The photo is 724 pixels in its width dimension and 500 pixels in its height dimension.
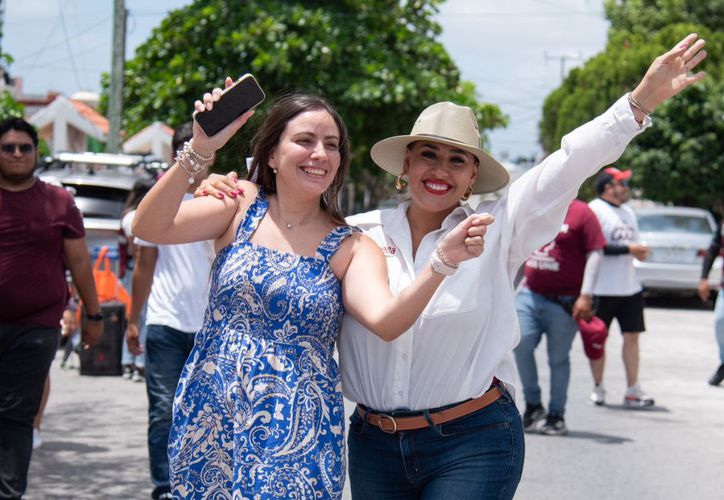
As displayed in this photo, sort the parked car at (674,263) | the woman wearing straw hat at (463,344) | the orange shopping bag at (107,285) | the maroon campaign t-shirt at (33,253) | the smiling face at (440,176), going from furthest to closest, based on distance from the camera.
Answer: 1. the parked car at (674,263)
2. the orange shopping bag at (107,285)
3. the maroon campaign t-shirt at (33,253)
4. the smiling face at (440,176)
5. the woman wearing straw hat at (463,344)

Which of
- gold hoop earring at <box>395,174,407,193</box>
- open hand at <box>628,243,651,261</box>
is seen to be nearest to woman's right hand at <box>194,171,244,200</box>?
gold hoop earring at <box>395,174,407,193</box>

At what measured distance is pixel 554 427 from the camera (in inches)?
348

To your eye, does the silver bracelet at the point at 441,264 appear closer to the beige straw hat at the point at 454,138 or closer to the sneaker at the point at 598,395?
the beige straw hat at the point at 454,138

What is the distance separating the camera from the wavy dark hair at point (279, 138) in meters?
3.70

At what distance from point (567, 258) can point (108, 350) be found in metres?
4.50

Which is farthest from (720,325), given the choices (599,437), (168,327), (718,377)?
(168,327)

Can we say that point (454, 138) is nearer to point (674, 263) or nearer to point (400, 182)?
point (400, 182)

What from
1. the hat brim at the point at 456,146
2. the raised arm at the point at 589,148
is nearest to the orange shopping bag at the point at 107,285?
the hat brim at the point at 456,146

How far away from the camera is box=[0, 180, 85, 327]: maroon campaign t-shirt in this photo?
19.4ft

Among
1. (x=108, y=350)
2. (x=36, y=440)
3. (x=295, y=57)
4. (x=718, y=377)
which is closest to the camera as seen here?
(x=36, y=440)

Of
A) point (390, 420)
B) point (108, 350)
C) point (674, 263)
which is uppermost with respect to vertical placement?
point (390, 420)

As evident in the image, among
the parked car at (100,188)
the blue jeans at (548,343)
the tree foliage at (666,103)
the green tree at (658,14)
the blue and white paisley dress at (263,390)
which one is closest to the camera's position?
the blue and white paisley dress at (263,390)

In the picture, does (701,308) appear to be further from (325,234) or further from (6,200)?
(325,234)

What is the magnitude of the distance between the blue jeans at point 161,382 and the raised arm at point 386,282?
267 centimetres
